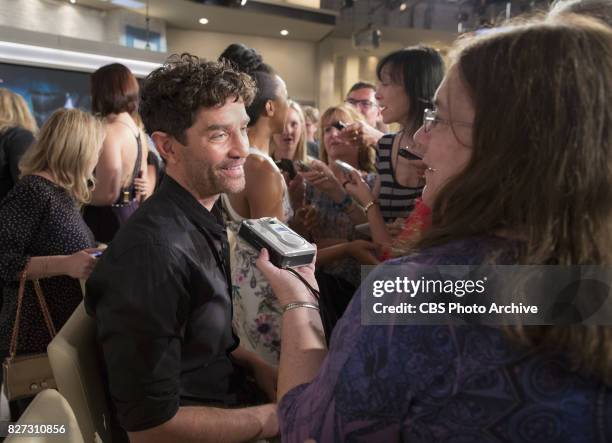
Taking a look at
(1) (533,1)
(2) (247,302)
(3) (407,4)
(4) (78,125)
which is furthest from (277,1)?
(2) (247,302)

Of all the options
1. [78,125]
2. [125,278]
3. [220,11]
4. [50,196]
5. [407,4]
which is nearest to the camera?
[125,278]

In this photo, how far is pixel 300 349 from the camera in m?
0.82

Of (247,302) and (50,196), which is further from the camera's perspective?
(50,196)

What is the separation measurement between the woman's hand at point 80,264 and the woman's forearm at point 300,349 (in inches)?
41.2

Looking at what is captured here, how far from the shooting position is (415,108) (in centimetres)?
193

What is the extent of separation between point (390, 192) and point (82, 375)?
1331 millimetres

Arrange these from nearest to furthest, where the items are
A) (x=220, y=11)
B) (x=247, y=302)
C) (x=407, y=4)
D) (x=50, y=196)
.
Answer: (x=247, y=302)
(x=50, y=196)
(x=220, y=11)
(x=407, y=4)

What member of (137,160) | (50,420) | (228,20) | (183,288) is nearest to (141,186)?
(137,160)

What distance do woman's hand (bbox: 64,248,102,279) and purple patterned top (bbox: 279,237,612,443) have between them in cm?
131

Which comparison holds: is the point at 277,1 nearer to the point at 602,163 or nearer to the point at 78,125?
the point at 78,125

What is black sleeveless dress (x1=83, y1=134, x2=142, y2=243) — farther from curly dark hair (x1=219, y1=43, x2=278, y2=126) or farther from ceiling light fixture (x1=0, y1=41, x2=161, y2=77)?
ceiling light fixture (x1=0, y1=41, x2=161, y2=77)

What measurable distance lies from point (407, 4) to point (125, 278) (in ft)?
31.5

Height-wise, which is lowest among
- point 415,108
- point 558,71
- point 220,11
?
point 558,71

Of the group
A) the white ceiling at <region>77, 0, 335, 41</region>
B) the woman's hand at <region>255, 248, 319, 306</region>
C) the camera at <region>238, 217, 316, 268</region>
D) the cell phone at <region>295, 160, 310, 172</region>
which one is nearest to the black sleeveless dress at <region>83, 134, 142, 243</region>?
the cell phone at <region>295, 160, 310, 172</region>
